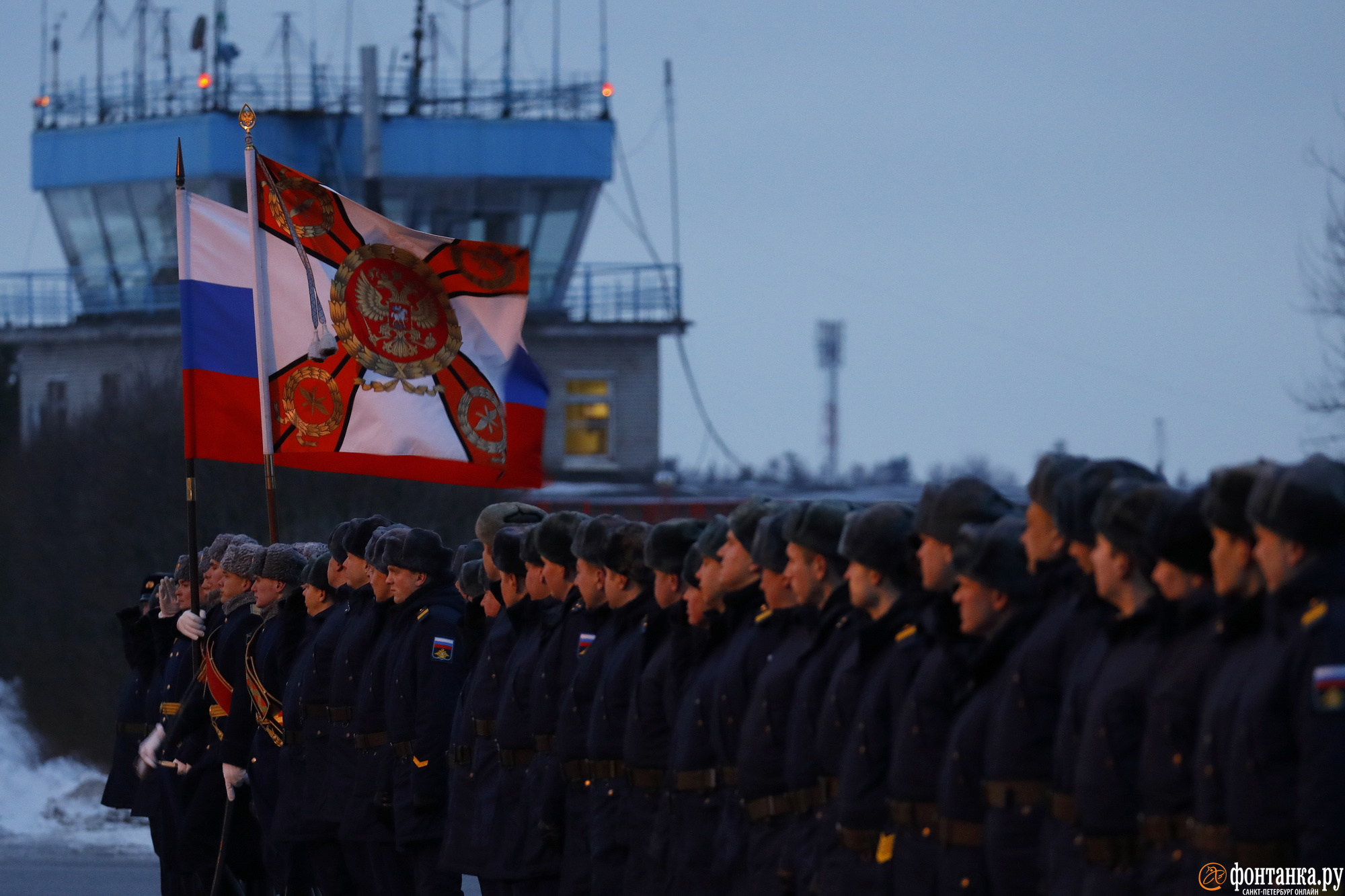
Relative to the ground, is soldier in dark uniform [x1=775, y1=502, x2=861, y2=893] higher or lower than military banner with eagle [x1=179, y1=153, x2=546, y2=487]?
lower

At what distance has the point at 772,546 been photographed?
7.75 m

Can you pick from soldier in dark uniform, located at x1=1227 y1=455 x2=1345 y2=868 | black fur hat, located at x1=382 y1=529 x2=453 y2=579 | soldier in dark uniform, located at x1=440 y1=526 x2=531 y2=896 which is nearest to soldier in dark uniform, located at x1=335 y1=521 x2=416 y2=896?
black fur hat, located at x1=382 y1=529 x2=453 y2=579

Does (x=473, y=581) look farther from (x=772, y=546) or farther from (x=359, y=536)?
(x=772, y=546)

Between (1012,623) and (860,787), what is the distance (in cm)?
84

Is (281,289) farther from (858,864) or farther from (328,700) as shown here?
(858,864)

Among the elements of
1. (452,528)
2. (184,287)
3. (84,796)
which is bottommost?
(84,796)

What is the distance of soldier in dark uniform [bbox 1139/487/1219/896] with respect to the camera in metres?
5.56

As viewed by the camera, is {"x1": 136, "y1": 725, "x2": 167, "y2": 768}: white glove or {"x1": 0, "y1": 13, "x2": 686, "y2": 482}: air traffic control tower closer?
{"x1": 136, "y1": 725, "x2": 167, "y2": 768}: white glove

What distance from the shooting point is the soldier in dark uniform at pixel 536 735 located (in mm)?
9453

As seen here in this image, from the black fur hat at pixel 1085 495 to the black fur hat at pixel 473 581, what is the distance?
5.01 m

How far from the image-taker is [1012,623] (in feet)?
21.2

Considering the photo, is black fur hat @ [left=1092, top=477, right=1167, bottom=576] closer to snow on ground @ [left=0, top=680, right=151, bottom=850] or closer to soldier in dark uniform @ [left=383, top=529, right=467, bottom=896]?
soldier in dark uniform @ [left=383, top=529, right=467, bottom=896]

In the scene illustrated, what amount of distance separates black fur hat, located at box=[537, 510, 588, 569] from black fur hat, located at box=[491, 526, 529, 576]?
0.92ft

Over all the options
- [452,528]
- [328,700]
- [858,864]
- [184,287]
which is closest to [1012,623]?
[858,864]
